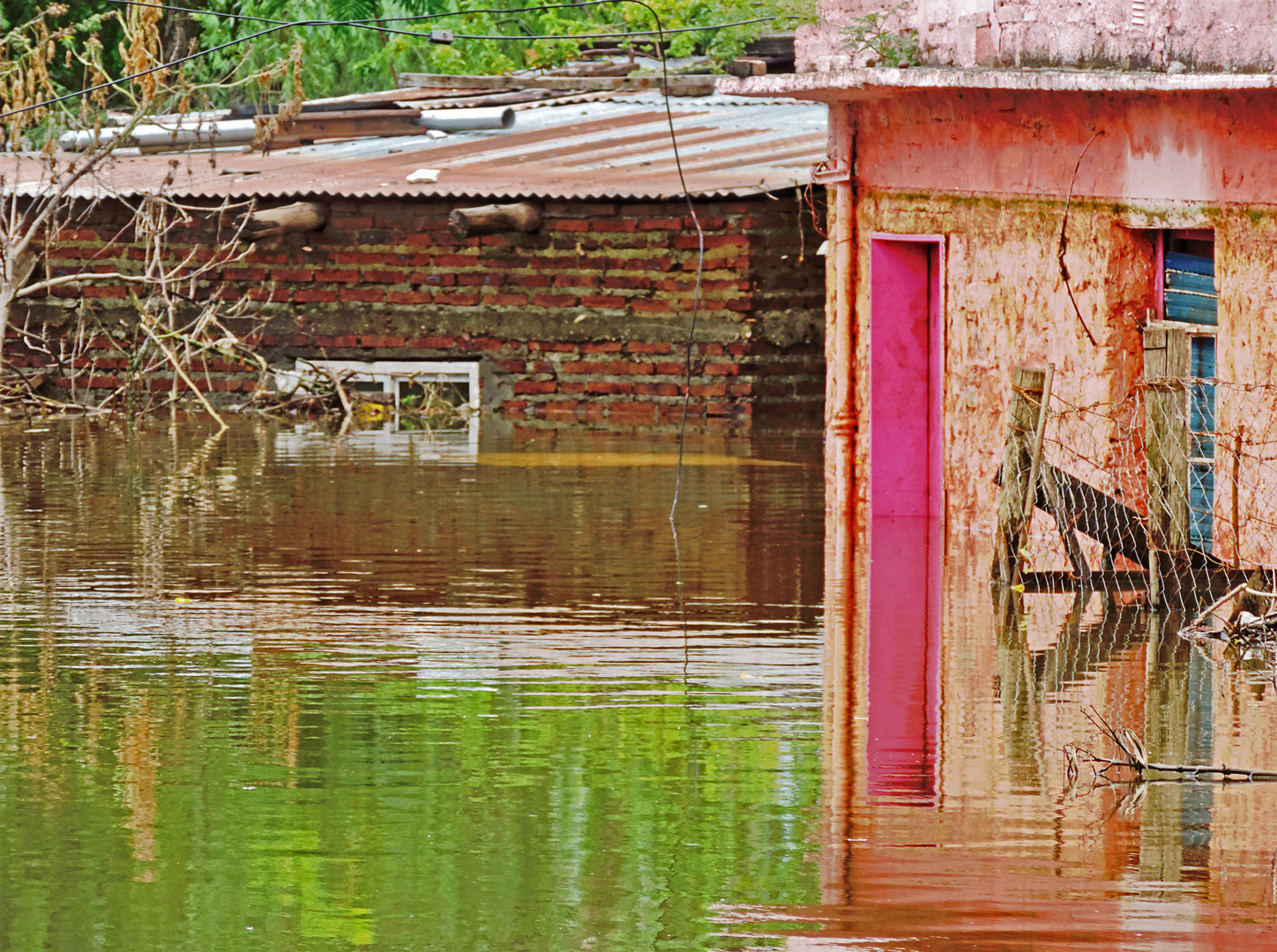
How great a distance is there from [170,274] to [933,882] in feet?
49.3

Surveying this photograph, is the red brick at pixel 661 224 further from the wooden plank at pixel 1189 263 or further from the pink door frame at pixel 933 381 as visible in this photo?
the wooden plank at pixel 1189 263

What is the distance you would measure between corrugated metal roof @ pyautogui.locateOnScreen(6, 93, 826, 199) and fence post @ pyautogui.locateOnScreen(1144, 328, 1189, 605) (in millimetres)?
9528

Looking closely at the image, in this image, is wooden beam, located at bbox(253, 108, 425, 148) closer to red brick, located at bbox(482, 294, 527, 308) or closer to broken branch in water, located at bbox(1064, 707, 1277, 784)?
red brick, located at bbox(482, 294, 527, 308)

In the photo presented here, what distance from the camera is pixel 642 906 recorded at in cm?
585

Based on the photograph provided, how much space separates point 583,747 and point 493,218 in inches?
532

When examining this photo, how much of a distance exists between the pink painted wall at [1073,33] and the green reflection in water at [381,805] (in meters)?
4.11

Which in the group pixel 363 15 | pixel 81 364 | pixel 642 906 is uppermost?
pixel 363 15

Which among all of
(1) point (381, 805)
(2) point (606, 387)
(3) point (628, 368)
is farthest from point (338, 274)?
(1) point (381, 805)

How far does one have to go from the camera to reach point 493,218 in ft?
68.2

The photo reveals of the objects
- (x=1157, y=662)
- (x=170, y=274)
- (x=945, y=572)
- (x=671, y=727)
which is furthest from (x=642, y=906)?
(x=170, y=274)

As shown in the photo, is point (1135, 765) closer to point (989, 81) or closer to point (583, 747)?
point (583, 747)

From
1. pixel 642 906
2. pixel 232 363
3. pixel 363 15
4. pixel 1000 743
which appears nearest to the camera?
pixel 642 906

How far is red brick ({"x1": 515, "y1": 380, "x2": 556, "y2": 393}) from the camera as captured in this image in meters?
21.7

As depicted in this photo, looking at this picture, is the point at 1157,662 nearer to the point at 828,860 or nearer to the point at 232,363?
the point at 828,860
